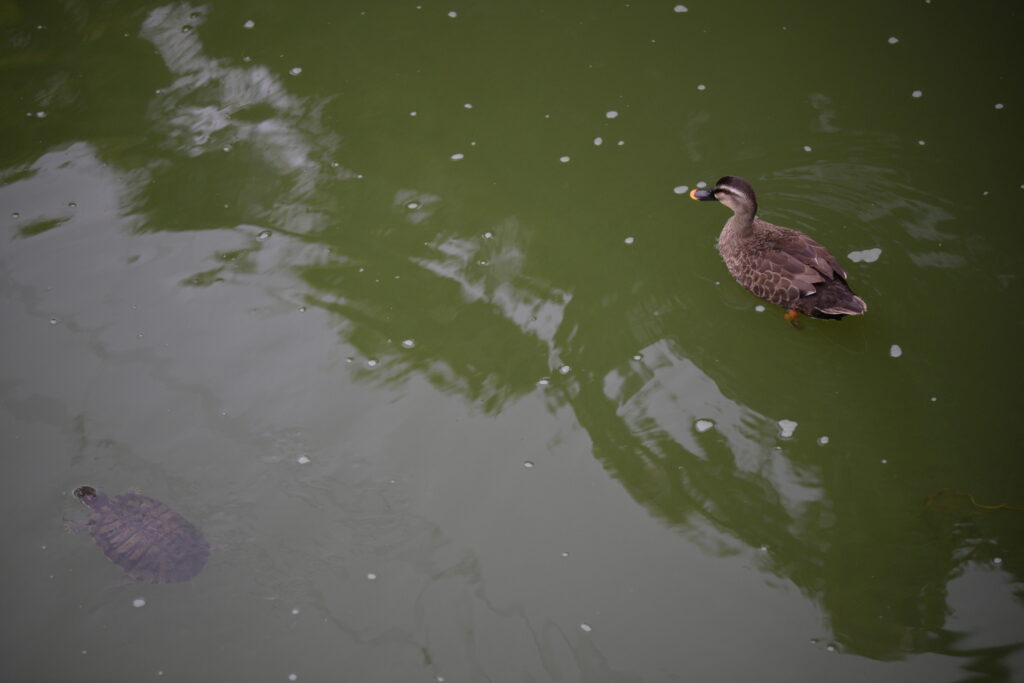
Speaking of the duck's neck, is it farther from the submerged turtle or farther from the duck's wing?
the submerged turtle

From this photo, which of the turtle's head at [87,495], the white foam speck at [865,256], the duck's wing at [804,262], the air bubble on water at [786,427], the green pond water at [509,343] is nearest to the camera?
the green pond water at [509,343]

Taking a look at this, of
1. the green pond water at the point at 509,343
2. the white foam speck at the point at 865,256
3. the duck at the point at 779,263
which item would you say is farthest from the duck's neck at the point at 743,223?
the white foam speck at the point at 865,256

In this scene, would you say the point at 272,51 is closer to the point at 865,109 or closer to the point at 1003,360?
the point at 865,109

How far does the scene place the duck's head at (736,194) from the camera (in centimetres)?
420

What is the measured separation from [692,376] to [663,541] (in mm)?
911

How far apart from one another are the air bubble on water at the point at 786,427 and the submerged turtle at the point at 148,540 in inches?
110

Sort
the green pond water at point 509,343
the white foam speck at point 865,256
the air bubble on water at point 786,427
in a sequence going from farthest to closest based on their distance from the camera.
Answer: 1. the white foam speck at point 865,256
2. the air bubble on water at point 786,427
3. the green pond water at point 509,343

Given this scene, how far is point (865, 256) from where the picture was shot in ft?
14.4

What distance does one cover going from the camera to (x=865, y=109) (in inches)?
204

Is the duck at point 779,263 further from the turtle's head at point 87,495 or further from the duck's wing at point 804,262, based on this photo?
the turtle's head at point 87,495

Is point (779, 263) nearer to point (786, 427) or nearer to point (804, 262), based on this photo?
point (804, 262)

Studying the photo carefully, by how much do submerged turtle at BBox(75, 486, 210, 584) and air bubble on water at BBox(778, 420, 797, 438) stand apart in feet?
9.19

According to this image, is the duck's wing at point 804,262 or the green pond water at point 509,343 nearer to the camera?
the green pond water at point 509,343

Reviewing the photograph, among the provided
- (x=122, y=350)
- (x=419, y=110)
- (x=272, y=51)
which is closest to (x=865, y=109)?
(x=419, y=110)
